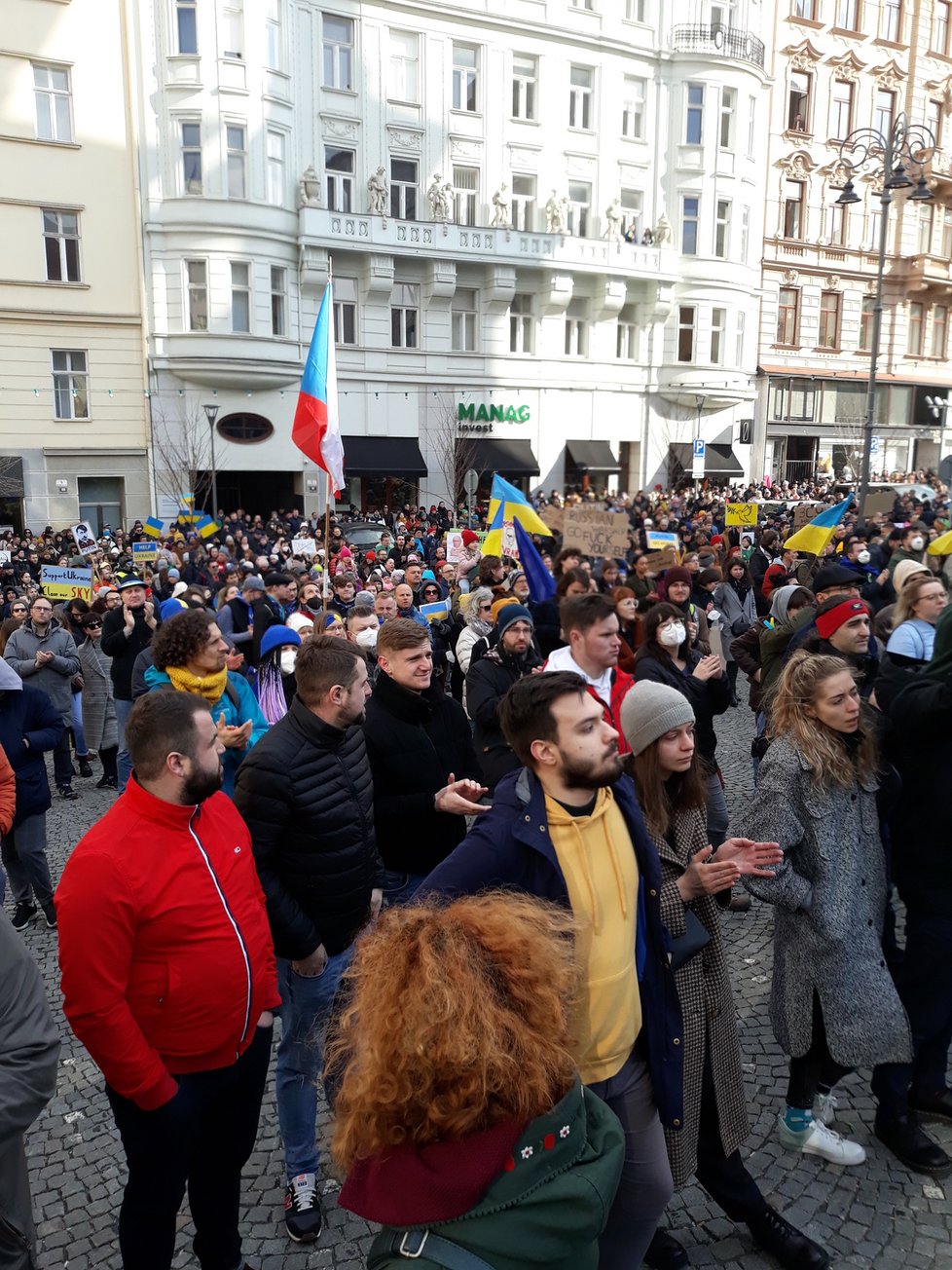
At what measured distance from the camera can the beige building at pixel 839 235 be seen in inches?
1457

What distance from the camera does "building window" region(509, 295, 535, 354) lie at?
3216 centimetres

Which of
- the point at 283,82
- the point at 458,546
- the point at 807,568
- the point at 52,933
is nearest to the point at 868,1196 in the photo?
the point at 52,933

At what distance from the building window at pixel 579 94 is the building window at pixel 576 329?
595 cm

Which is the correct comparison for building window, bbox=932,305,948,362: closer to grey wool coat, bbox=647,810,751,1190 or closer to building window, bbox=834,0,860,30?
building window, bbox=834,0,860,30

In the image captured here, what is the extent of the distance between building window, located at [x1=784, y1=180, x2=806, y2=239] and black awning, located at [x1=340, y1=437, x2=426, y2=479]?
19.1m

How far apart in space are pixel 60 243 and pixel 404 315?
10.4 metres

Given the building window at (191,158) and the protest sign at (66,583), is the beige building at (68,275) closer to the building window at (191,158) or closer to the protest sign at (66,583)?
the building window at (191,158)

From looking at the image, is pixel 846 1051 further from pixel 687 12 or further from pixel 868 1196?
pixel 687 12

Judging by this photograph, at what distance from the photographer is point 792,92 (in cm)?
3681

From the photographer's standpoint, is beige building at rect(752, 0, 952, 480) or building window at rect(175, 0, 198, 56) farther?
beige building at rect(752, 0, 952, 480)

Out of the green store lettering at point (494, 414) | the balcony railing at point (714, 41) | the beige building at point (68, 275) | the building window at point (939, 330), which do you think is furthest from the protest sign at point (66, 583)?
A: the building window at point (939, 330)

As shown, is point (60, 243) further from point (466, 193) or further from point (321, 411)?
point (321, 411)

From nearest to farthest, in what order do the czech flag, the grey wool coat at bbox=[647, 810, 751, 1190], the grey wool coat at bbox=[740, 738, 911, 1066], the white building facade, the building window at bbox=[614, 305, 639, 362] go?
1. the grey wool coat at bbox=[647, 810, 751, 1190]
2. the grey wool coat at bbox=[740, 738, 911, 1066]
3. the czech flag
4. the white building facade
5. the building window at bbox=[614, 305, 639, 362]

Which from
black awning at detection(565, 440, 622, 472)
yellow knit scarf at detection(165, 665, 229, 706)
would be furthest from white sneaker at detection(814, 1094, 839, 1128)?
black awning at detection(565, 440, 622, 472)
